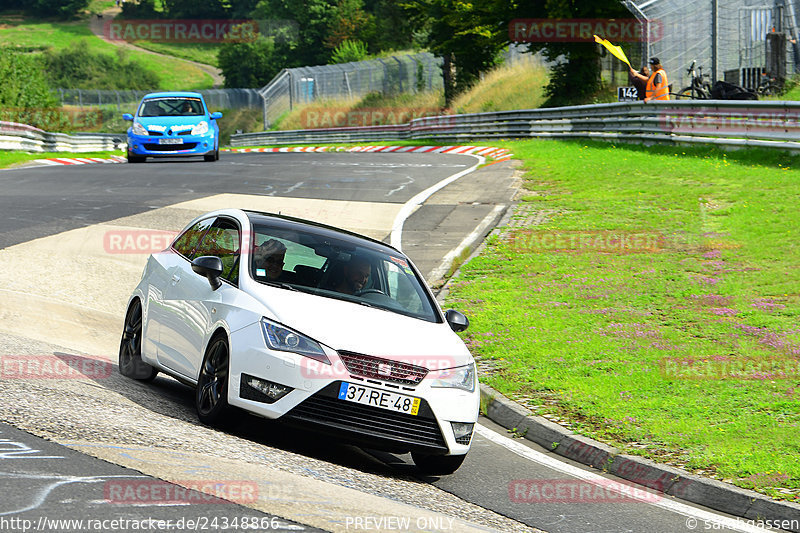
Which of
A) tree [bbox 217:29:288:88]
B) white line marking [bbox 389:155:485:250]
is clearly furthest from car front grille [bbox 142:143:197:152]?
tree [bbox 217:29:288:88]

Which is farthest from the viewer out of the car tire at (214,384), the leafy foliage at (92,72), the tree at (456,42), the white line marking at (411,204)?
the leafy foliage at (92,72)

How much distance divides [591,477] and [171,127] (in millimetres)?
22017

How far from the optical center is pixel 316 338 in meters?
6.52

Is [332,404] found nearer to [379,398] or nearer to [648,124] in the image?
[379,398]

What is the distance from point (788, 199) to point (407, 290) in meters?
11.0

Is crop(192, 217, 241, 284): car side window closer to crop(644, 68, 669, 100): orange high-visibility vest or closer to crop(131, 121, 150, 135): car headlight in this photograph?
crop(131, 121, 150, 135): car headlight

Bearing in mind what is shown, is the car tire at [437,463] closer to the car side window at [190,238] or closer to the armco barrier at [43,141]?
the car side window at [190,238]

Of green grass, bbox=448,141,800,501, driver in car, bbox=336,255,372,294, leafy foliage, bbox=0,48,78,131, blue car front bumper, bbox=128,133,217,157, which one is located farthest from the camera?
leafy foliage, bbox=0,48,78,131

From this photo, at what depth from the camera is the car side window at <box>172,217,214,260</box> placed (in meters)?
8.59

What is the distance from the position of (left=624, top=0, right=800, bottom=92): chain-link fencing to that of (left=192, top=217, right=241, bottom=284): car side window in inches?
993

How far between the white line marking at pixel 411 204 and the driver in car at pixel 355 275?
24.1 ft

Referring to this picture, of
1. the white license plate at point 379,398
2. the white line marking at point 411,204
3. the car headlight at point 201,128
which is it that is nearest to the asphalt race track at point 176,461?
the white license plate at point 379,398

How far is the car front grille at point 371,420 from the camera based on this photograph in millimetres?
6410

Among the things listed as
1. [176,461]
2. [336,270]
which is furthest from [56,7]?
[176,461]
